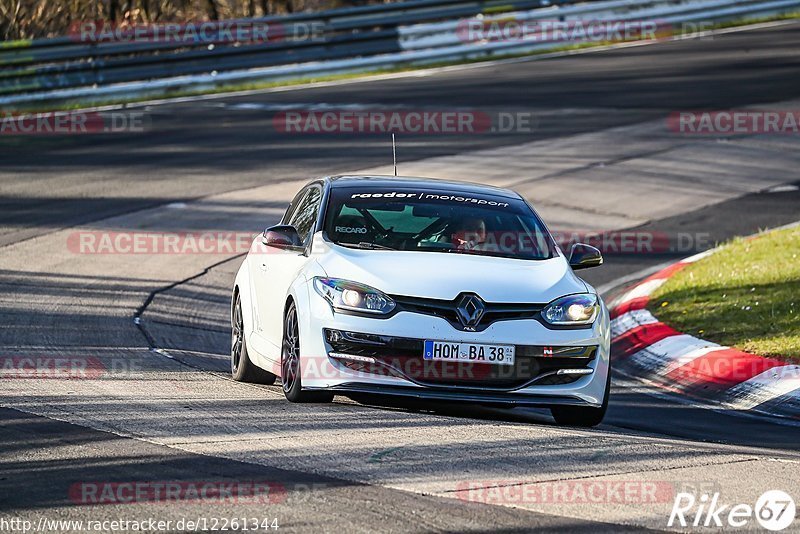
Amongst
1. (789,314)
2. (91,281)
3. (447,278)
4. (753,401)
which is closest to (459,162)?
(91,281)

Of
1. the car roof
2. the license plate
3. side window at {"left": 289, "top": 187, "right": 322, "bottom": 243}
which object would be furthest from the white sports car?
the car roof

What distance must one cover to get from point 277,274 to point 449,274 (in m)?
1.50

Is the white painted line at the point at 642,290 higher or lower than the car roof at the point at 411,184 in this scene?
lower

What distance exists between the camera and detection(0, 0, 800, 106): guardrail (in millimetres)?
24266

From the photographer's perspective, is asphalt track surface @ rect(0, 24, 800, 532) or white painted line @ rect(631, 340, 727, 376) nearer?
asphalt track surface @ rect(0, 24, 800, 532)

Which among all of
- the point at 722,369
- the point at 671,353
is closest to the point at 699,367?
the point at 722,369

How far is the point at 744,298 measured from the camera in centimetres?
1246

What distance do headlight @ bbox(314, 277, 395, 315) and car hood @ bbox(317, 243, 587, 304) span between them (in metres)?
0.05

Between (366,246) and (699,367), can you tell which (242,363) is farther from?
(699,367)

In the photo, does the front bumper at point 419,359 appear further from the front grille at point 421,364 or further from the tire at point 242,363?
the tire at point 242,363

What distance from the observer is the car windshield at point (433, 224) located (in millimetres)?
9148

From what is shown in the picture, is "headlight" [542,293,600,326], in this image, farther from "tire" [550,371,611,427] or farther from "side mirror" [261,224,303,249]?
"side mirror" [261,224,303,249]

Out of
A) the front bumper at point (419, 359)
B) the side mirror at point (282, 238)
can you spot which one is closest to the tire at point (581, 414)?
the front bumper at point (419, 359)

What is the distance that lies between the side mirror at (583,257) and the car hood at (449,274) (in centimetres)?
39
